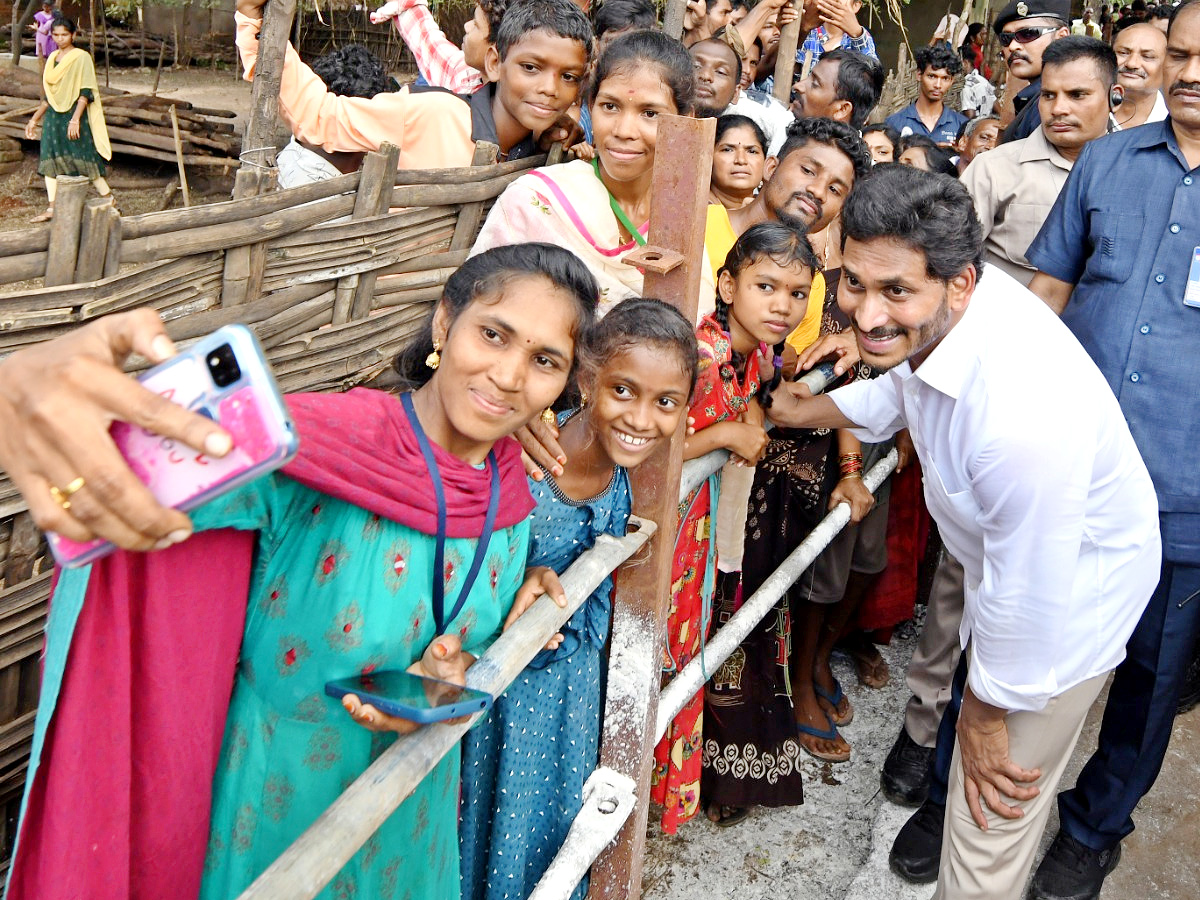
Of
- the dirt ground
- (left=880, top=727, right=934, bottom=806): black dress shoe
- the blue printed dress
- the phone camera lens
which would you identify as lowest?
(left=880, top=727, right=934, bottom=806): black dress shoe

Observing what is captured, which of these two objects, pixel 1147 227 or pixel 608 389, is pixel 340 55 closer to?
pixel 608 389

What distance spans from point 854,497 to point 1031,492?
0.96 metres

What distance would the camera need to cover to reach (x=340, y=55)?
4.28 metres

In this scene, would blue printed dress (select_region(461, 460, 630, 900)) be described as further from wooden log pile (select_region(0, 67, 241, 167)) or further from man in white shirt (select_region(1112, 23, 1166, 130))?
wooden log pile (select_region(0, 67, 241, 167))

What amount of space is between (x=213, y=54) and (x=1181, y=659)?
17887 mm

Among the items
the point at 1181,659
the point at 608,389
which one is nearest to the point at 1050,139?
the point at 1181,659

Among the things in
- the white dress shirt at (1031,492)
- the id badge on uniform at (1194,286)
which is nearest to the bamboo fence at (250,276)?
the white dress shirt at (1031,492)

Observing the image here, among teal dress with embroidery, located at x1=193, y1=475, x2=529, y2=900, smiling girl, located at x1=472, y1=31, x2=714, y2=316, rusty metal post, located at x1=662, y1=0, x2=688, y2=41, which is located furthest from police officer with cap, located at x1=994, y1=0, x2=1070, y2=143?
teal dress with embroidery, located at x1=193, y1=475, x2=529, y2=900

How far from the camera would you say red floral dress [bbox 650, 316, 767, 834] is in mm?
2455

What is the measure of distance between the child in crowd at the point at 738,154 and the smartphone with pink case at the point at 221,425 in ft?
8.51

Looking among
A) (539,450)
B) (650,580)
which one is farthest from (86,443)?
(650,580)

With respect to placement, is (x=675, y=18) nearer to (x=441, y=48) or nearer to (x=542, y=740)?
(x=441, y=48)

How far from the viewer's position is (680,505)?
2.36m

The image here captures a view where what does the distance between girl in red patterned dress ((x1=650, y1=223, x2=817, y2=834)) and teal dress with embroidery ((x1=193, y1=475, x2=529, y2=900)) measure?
3.05 ft
